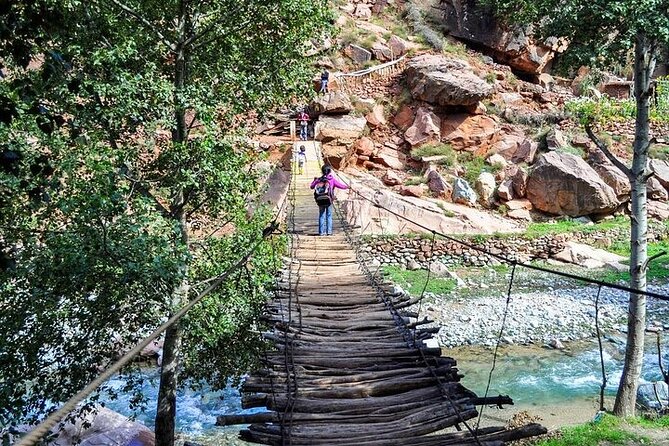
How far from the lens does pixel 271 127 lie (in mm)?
20188

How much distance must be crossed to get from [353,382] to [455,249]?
10.9m

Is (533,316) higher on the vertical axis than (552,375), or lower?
higher

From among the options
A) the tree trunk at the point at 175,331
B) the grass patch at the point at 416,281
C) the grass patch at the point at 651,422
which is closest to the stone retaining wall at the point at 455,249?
the grass patch at the point at 416,281

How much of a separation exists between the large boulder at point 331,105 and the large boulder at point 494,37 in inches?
359

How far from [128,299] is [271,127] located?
16.1 m

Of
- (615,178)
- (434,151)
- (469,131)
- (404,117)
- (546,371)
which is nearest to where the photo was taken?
(546,371)

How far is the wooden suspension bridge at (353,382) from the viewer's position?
3156mm

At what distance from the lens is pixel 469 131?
20094 mm

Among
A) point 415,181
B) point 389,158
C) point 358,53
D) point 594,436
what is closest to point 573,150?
point 415,181

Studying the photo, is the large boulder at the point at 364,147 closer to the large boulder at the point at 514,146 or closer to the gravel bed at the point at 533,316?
the large boulder at the point at 514,146

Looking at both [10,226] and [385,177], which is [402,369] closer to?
[10,226]

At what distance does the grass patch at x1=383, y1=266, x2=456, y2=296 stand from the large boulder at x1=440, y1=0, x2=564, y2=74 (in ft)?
48.0

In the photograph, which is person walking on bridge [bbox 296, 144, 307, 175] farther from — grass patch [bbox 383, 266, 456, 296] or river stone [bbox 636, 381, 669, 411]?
river stone [bbox 636, 381, 669, 411]

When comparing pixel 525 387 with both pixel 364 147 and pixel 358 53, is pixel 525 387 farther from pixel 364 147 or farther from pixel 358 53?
pixel 358 53
